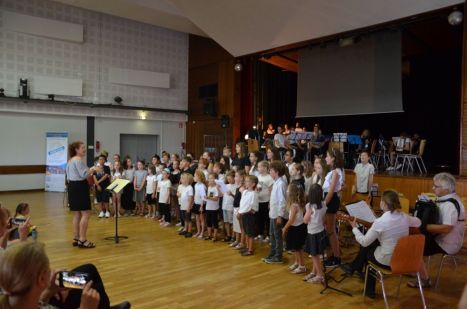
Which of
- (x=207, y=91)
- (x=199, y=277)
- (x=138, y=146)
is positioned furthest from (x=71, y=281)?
(x=138, y=146)

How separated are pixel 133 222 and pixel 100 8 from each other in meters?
8.65

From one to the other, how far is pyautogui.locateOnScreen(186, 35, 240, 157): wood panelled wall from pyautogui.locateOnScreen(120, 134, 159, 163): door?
1560 mm

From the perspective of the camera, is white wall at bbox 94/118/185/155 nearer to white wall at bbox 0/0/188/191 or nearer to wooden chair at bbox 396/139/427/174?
white wall at bbox 0/0/188/191

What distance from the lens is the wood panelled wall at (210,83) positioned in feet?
45.3

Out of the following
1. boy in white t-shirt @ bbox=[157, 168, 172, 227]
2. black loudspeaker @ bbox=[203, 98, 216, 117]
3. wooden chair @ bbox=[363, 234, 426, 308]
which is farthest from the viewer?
black loudspeaker @ bbox=[203, 98, 216, 117]

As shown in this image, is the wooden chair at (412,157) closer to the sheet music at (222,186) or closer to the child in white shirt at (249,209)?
the sheet music at (222,186)

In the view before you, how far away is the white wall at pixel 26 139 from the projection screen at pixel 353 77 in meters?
8.76

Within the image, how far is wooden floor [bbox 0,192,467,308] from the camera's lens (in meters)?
3.72

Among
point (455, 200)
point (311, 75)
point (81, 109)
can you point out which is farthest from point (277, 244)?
point (81, 109)

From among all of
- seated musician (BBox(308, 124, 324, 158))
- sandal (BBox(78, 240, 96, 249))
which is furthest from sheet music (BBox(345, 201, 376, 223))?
seated musician (BBox(308, 124, 324, 158))

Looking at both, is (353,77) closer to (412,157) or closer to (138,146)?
(412,157)

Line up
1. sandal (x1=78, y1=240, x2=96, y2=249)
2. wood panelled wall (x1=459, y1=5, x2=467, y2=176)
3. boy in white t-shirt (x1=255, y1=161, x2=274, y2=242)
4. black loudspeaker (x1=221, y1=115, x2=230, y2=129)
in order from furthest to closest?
black loudspeaker (x1=221, y1=115, x2=230, y2=129) → wood panelled wall (x1=459, y1=5, x2=467, y2=176) → boy in white t-shirt (x1=255, y1=161, x2=274, y2=242) → sandal (x1=78, y1=240, x2=96, y2=249)

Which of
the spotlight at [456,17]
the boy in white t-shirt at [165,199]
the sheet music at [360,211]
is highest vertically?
the spotlight at [456,17]

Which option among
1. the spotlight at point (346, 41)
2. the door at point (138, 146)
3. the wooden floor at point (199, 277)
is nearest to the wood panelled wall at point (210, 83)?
the door at point (138, 146)
